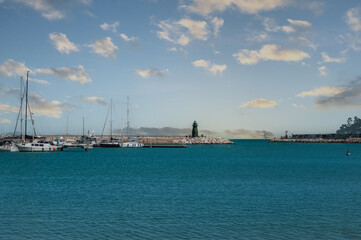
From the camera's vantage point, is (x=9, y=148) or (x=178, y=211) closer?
(x=178, y=211)

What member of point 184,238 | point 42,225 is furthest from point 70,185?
point 184,238

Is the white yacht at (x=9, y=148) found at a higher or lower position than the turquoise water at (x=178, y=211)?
higher

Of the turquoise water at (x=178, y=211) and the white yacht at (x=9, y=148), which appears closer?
the turquoise water at (x=178, y=211)

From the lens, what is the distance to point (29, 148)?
105m

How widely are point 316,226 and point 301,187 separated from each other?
64.0 feet

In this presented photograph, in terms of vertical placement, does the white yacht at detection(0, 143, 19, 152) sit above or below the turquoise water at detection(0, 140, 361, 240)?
above

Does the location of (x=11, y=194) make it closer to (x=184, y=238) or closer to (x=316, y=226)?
(x=184, y=238)

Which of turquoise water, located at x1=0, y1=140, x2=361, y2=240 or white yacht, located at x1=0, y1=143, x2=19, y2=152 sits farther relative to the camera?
white yacht, located at x1=0, y1=143, x2=19, y2=152

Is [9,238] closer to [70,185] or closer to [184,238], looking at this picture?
[184,238]

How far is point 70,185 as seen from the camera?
42094mm

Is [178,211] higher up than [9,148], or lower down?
lower down

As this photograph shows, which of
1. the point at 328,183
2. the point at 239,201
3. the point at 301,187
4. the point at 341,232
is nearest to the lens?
the point at 341,232

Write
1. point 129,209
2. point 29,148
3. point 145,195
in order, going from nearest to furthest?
point 129,209
point 145,195
point 29,148

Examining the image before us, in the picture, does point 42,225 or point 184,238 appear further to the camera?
point 42,225
